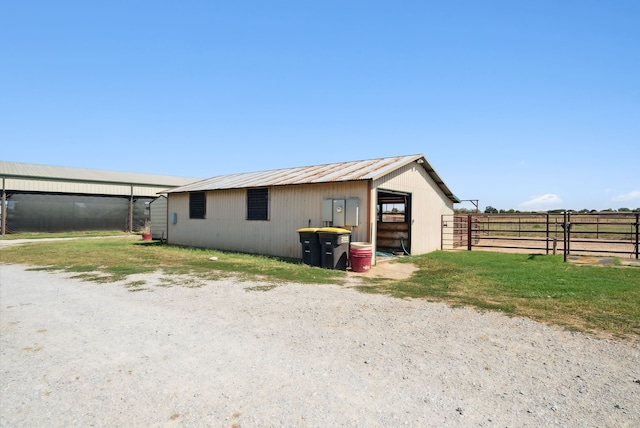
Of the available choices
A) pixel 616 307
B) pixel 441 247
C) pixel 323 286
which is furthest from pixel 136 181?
pixel 616 307

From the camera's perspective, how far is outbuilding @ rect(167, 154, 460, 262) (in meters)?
13.1

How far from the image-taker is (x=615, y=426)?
311cm

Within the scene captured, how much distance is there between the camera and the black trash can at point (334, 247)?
11.9 metres

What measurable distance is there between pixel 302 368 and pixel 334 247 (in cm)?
773

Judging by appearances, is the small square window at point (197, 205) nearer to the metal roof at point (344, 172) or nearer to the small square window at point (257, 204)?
the metal roof at point (344, 172)

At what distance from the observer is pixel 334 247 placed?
11.9 m

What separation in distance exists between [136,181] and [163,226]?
11864mm

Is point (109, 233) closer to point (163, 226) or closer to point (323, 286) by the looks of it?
point (163, 226)

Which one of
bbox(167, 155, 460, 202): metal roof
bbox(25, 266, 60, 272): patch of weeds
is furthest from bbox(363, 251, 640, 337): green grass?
bbox(25, 266, 60, 272): patch of weeds

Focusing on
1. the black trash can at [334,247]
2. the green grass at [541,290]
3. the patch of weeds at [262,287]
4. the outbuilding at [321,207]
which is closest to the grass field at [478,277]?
the green grass at [541,290]

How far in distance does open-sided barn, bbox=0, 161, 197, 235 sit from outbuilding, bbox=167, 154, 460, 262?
13.2 metres

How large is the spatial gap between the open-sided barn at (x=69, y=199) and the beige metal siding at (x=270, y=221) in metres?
13.1

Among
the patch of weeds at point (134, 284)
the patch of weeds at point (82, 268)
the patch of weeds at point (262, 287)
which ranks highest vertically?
the patch of weeds at point (262, 287)

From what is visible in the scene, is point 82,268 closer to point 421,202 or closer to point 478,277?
point 478,277
